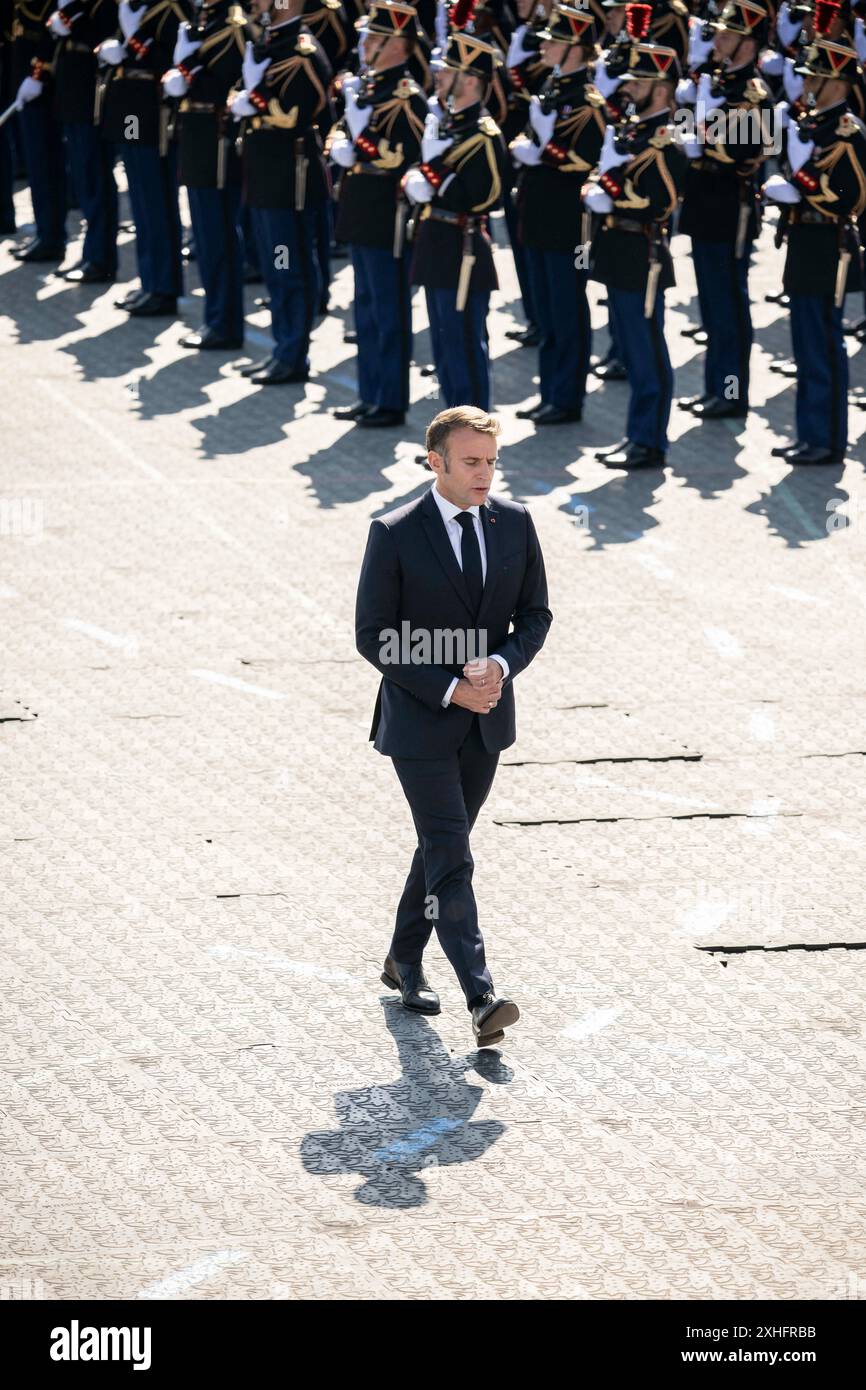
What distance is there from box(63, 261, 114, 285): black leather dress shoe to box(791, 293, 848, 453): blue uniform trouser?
5191 millimetres

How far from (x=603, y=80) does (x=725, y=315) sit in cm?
144

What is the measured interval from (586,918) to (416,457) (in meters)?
5.24

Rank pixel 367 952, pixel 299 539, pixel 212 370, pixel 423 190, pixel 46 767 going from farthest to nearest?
pixel 212 370 < pixel 423 190 < pixel 299 539 < pixel 46 767 < pixel 367 952

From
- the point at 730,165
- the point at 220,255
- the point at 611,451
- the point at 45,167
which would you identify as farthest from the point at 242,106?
the point at 45,167

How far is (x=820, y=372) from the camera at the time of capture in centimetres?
1130

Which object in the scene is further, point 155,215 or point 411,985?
point 155,215

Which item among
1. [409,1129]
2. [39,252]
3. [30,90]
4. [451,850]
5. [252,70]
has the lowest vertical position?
[39,252]

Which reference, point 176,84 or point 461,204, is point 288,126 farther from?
point 461,204

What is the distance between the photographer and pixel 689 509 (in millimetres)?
10562

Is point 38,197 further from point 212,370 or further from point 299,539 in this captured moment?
point 299,539

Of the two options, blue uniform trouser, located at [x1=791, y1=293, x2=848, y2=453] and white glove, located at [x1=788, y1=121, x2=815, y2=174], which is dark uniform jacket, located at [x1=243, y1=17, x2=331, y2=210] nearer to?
white glove, located at [x1=788, y1=121, x2=815, y2=174]

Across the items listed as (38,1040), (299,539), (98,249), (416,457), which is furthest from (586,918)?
(98,249)

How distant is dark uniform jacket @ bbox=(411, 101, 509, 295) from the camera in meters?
11.0

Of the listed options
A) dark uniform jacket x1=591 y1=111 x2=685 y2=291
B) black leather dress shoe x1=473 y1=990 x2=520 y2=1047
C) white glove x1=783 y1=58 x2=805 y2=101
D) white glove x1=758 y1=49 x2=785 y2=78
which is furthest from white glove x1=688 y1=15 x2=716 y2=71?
black leather dress shoe x1=473 y1=990 x2=520 y2=1047
